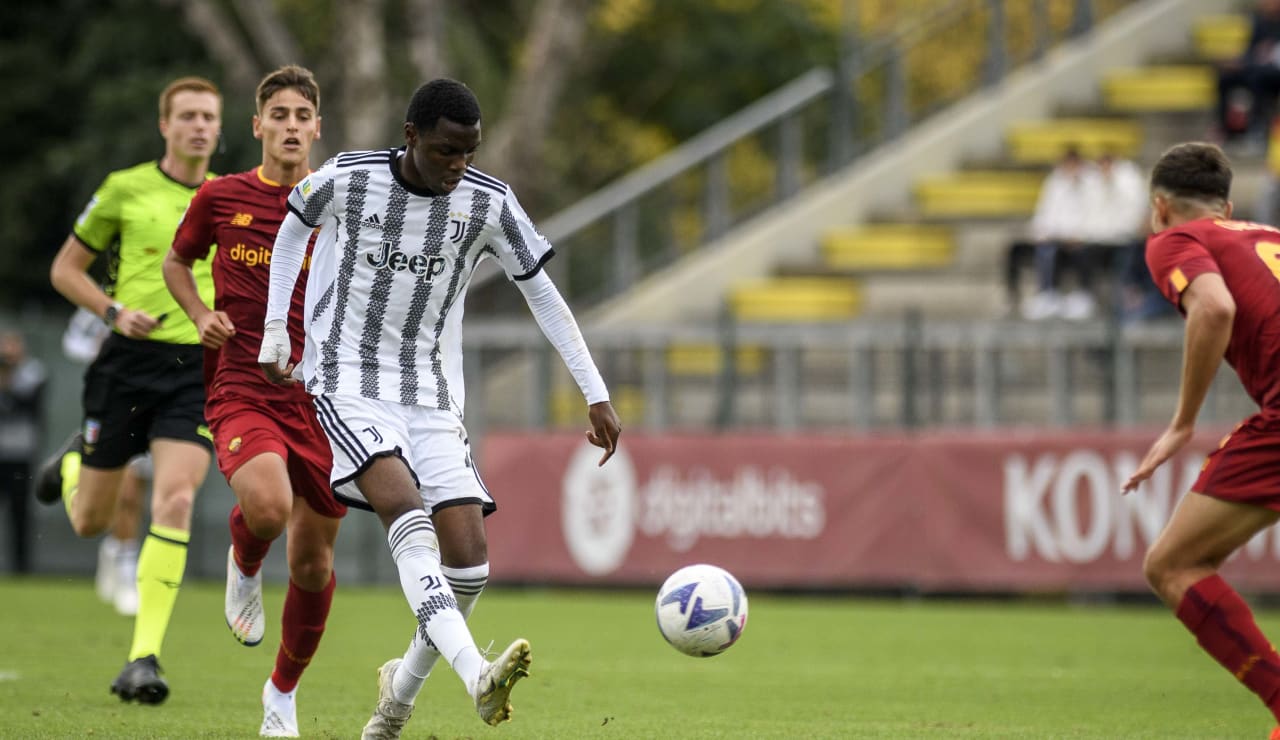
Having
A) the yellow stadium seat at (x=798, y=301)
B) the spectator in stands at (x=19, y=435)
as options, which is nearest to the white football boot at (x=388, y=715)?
the spectator in stands at (x=19, y=435)

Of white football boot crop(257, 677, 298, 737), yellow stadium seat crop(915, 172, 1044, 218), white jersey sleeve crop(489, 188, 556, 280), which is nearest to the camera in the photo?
white jersey sleeve crop(489, 188, 556, 280)

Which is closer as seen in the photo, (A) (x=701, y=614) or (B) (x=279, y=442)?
(A) (x=701, y=614)

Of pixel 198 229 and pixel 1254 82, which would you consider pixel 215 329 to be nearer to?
pixel 198 229

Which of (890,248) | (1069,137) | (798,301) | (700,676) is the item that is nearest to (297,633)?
(700,676)

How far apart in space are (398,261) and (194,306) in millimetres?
1423

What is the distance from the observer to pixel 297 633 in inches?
296

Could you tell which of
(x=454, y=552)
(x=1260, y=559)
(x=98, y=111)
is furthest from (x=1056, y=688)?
(x=98, y=111)

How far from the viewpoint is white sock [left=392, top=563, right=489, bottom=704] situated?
646cm

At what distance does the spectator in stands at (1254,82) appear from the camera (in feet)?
69.1

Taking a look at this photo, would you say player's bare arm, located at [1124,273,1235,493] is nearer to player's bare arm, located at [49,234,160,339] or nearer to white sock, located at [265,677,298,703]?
white sock, located at [265,677,298,703]

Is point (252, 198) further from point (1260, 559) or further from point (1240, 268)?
point (1260, 559)

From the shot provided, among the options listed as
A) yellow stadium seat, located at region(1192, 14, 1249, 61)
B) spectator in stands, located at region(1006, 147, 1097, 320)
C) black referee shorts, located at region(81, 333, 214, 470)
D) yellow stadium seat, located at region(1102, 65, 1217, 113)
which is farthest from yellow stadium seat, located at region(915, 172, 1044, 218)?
black referee shorts, located at region(81, 333, 214, 470)

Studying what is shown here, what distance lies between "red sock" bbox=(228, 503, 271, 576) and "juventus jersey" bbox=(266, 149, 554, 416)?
3.50 feet

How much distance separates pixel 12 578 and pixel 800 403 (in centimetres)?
866
